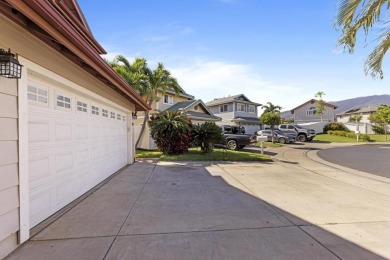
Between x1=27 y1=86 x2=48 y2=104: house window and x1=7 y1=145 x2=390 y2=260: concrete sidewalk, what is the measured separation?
2212 mm

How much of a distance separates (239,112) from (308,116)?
20.8 metres

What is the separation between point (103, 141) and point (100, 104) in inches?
47.1

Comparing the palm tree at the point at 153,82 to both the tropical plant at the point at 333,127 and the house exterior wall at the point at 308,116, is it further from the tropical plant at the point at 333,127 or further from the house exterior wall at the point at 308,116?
the house exterior wall at the point at 308,116

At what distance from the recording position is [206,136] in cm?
1462

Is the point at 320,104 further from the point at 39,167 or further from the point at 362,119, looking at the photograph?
the point at 39,167

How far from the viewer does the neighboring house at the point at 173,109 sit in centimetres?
1870

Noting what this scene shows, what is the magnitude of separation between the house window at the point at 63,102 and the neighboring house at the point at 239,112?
92.0 ft

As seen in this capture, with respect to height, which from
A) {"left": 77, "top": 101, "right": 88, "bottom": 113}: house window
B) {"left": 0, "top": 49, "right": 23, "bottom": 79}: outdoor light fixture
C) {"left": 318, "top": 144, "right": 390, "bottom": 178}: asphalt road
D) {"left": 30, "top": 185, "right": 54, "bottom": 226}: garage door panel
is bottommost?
{"left": 318, "top": 144, "right": 390, "bottom": 178}: asphalt road

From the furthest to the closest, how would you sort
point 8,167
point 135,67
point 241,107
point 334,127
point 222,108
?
point 334,127, point 222,108, point 241,107, point 135,67, point 8,167

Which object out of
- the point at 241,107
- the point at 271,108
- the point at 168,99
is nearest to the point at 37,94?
the point at 168,99

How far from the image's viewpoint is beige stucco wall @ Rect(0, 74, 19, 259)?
3.10m

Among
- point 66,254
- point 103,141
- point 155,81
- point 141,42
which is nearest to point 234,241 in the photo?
point 66,254

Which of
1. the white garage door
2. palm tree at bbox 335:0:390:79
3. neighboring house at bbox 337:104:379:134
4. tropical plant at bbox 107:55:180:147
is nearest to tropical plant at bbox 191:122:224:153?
tropical plant at bbox 107:55:180:147

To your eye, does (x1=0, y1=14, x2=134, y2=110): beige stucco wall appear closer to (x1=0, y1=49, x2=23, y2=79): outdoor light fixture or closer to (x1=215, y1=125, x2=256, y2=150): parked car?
(x1=0, y1=49, x2=23, y2=79): outdoor light fixture
